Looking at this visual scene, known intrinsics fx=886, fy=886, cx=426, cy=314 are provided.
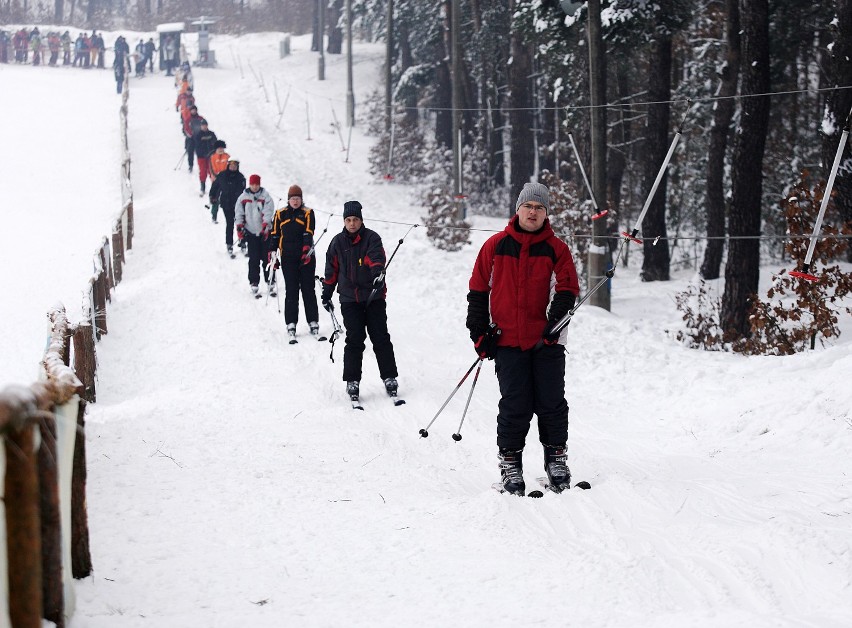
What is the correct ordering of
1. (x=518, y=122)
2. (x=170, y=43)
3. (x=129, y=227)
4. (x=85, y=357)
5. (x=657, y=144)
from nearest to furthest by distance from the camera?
(x=85, y=357), (x=657, y=144), (x=129, y=227), (x=518, y=122), (x=170, y=43)

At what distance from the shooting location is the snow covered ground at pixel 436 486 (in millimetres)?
4105

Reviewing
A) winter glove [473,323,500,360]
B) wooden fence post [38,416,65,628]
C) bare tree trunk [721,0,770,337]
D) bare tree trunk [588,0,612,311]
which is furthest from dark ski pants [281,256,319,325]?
wooden fence post [38,416,65,628]

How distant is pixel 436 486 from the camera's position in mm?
6438

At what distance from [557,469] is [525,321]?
1.04 m

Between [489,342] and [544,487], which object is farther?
[544,487]

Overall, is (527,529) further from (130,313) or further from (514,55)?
(514,55)

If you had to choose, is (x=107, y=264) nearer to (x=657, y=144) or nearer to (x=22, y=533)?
(x=657, y=144)

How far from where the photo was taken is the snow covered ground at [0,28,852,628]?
411 cm

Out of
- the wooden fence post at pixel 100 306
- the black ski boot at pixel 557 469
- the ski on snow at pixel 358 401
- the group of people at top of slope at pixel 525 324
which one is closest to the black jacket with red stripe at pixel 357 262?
the ski on snow at pixel 358 401

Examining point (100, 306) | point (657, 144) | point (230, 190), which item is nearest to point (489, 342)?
point (100, 306)

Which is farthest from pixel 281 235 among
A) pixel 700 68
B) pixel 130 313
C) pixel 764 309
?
pixel 700 68

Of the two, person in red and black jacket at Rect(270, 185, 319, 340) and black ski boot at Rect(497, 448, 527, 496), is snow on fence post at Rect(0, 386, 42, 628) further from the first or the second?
person in red and black jacket at Rect(270, 185, 319, 340)

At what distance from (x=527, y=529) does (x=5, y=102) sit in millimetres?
36303

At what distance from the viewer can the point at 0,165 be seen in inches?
1064
